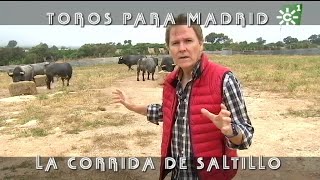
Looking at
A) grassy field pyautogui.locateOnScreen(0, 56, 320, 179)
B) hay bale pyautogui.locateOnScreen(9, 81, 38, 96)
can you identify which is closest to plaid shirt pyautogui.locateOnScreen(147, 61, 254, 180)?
grassy field pyautogui.locateOnScreen(0, 56, 320, 179)

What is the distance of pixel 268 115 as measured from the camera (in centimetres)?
960

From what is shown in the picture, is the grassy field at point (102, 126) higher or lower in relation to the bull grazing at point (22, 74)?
lower

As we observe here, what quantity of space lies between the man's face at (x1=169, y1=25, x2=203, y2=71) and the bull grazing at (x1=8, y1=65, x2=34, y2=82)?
18025 mm

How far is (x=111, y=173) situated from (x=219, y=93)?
4.01 metres

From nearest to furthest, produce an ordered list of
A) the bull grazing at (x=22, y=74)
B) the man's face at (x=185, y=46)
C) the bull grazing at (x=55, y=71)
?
1. the man's face at (x=185, y=46)
2. the bull grazing at (x=55, y=71)
3. the bull grazing at (x=22, y=74)

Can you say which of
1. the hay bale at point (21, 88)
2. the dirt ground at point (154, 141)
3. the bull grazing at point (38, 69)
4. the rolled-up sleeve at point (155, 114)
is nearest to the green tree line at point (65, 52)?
the bull grazing at point (38, 69)

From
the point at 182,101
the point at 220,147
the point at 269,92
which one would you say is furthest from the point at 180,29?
the point at 269,92

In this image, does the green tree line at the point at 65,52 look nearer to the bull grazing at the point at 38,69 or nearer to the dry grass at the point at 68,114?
the bull grazing at the point at 38,69

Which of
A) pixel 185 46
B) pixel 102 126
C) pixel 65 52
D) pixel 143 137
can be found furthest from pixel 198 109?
pixel 65 52

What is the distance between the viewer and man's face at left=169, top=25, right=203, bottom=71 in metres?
2.30

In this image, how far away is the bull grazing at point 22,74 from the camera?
19000mm

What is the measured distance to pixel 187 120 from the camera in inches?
93.0

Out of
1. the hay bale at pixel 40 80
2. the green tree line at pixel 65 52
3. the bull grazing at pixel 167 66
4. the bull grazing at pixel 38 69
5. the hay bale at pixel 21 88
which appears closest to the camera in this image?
the hay bale at pixel 21 88

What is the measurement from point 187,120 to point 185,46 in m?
0.47
